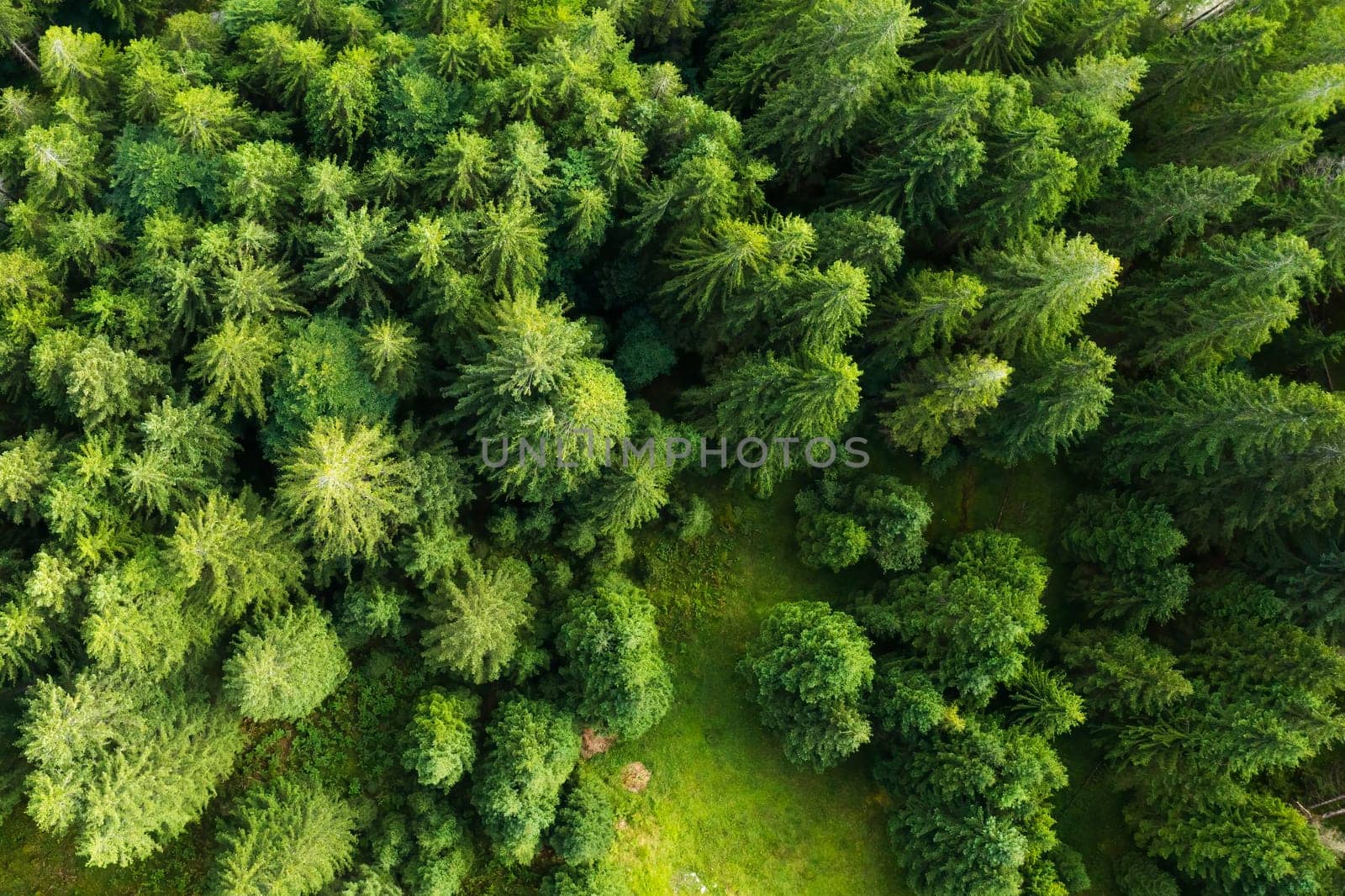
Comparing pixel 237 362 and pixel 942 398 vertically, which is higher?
pixel 942 398

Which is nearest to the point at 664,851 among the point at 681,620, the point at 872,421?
the point at 681,620

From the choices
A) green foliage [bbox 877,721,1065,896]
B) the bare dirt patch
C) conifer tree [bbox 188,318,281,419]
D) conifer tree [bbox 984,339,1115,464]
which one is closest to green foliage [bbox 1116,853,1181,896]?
green foliage [bbox 877,721,1065,896]

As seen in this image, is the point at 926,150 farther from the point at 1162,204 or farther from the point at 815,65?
the point at 1162,204

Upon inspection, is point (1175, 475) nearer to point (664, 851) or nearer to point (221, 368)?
point (664, 851)

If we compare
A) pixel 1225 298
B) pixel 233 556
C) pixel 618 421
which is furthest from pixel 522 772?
pixel 1225 298

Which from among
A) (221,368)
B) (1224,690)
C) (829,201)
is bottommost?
(221,368)

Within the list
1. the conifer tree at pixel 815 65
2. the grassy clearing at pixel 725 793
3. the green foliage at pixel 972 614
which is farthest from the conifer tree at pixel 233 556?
the conifer tree at pixel 815 65
